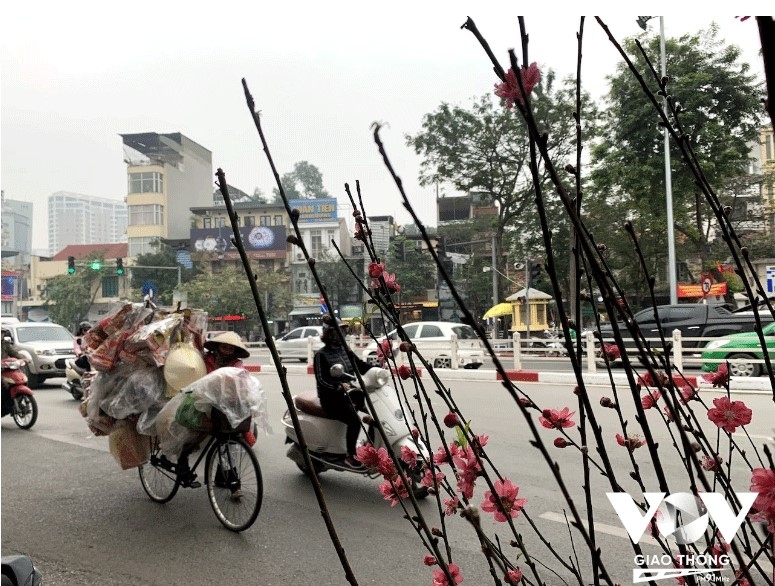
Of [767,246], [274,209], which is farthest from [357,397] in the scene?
[274,209]

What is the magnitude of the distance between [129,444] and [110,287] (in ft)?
95.6

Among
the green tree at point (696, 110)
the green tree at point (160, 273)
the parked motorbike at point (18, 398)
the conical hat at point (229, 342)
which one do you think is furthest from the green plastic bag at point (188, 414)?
the green tree at point (160, 273)

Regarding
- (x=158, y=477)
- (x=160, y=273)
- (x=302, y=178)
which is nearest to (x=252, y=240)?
(x=160, y=273)

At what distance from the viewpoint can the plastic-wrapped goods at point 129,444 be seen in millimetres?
3926

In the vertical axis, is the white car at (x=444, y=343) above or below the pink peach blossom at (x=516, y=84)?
below

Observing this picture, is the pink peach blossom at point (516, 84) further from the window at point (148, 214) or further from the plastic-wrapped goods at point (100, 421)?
the window at point (148, 214)

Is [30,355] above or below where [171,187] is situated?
below

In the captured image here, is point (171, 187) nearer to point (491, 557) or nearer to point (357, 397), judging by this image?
point (357, 397)

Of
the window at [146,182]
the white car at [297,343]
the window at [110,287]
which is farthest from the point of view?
the window at [146,182]

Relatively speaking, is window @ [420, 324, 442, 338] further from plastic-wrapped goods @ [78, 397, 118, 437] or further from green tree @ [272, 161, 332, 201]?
plastic-wrapped goods @ [78, 397, 118, 437]

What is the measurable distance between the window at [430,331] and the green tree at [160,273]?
19648mm

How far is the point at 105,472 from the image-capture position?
4.88m

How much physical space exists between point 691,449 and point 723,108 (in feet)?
4.46

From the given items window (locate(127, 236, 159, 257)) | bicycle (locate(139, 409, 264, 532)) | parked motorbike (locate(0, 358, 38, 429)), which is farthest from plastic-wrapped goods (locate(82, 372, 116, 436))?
window (locate(127, 236, 159, 257))
